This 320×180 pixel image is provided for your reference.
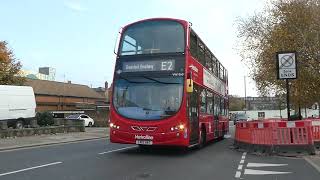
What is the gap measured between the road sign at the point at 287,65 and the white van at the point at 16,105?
64.9 ft

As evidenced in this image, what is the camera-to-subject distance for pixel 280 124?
18172 mm

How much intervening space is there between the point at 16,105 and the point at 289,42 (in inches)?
746

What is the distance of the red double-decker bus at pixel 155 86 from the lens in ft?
54.6

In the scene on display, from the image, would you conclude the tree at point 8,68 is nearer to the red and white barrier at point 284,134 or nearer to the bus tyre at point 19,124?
the bus tyre at point 19,124

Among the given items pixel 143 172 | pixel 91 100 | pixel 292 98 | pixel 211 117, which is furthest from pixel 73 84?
pixel 143 172

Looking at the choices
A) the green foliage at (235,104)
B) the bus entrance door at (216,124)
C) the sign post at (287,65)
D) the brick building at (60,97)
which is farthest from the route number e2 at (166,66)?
the green foliage at (235,104)

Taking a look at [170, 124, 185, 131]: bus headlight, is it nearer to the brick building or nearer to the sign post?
the sign post

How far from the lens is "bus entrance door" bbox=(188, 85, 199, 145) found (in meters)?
17.5

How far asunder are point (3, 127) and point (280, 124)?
18536 millimetres

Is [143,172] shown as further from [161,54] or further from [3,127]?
[3,127]

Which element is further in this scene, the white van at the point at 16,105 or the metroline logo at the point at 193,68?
the white van at the point at 16,105

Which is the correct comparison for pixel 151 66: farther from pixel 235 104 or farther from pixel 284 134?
pixel 235 104

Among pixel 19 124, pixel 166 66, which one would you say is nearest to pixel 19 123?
pixel 19 124

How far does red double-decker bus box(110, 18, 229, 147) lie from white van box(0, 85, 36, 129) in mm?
17533
